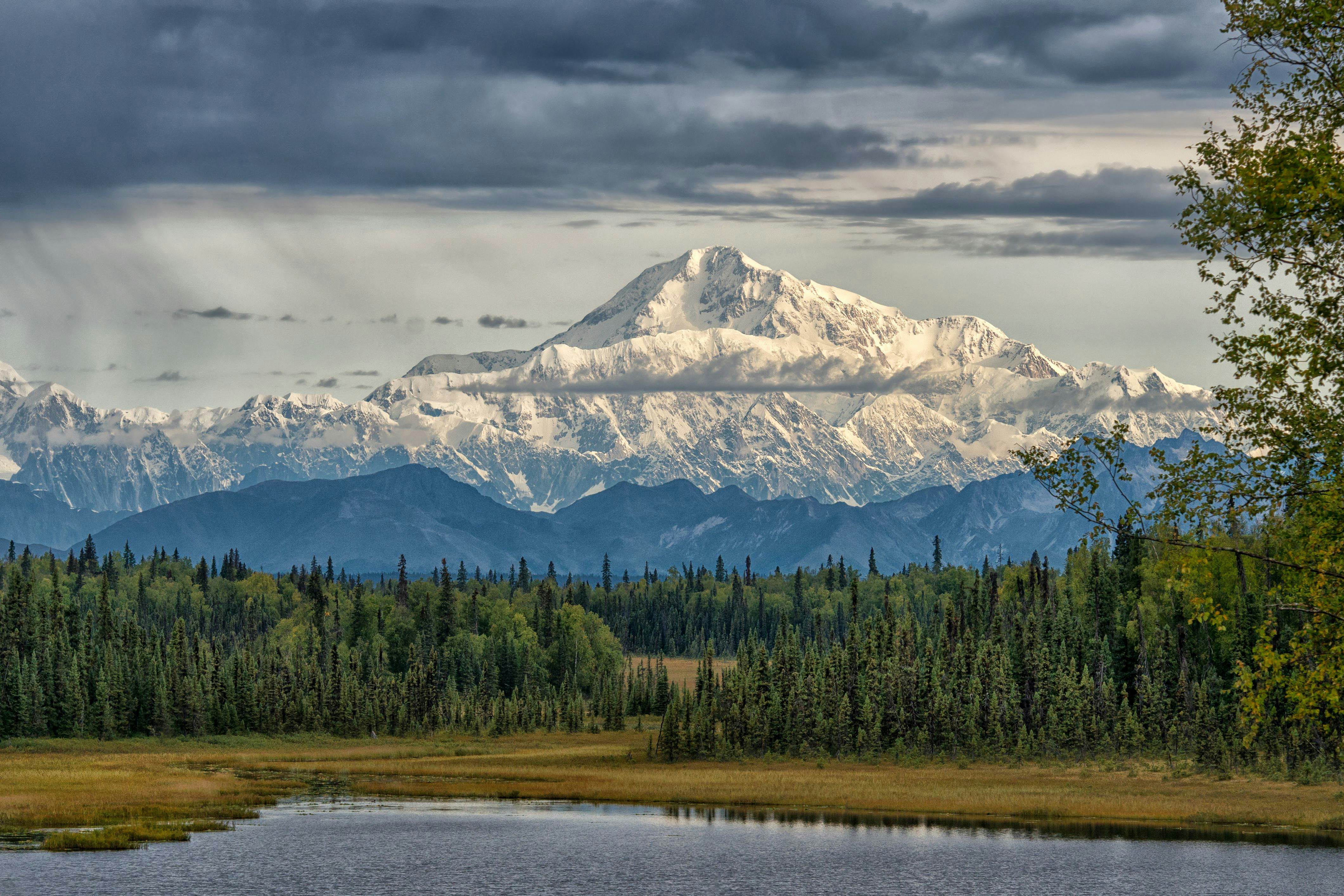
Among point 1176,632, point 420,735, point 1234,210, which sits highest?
point 1234,210

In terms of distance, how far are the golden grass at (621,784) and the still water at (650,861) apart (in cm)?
1098

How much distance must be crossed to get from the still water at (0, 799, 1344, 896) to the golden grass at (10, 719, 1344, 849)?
11.0 meters

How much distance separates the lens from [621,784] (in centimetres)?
12269

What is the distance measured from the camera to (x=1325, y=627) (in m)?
30.2

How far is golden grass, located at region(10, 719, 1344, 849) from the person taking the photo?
3868 inches

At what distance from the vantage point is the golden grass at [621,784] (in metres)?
98.2

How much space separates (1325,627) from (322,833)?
70738 millimetres

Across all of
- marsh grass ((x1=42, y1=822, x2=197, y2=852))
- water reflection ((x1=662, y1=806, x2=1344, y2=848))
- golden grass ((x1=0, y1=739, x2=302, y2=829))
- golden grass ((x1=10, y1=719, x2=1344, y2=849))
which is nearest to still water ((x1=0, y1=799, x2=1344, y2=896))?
water reflection ((x1=662, y1=806, x2=1344, y2=848))

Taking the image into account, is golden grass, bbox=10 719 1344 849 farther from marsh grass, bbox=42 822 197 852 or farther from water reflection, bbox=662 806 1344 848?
marsh grass, bbox=42 822 197 852

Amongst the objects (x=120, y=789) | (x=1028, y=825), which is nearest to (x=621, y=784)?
(x=1028, y=825)

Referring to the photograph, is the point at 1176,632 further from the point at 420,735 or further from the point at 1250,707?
the point at 1250,707

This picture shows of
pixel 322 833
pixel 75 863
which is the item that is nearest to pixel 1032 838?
pixel 322 833

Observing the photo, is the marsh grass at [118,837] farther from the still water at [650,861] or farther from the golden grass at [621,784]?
the golden grass at [621,784]

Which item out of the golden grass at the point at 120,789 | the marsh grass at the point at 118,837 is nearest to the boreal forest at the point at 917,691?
the golden grass at the point at 120,789
